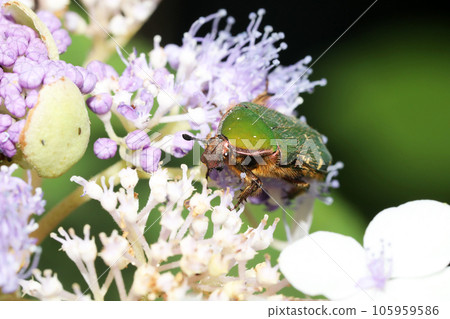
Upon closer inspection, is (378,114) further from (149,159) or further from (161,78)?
(149,159)

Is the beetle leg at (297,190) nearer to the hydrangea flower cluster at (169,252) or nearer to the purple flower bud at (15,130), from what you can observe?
the hydrangea flower cluster at (169,252)

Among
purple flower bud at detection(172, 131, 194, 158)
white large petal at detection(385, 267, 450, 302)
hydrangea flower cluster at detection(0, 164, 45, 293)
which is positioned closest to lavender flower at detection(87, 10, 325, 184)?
purple flower bud at detection(172, 131, 194, 158)

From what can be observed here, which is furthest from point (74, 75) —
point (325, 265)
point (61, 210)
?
point (325, 265)

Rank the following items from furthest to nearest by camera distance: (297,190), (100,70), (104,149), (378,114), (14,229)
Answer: (378,114) → (297,190) → (100,70) → (104,149) → (14,229)

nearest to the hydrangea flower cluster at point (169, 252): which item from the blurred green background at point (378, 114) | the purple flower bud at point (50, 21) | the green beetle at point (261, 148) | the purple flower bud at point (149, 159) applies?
the purple flower bud at point (149, 159)

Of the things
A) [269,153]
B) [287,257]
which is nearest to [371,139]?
[269,153]

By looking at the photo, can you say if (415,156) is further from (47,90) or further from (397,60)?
(47,90)
